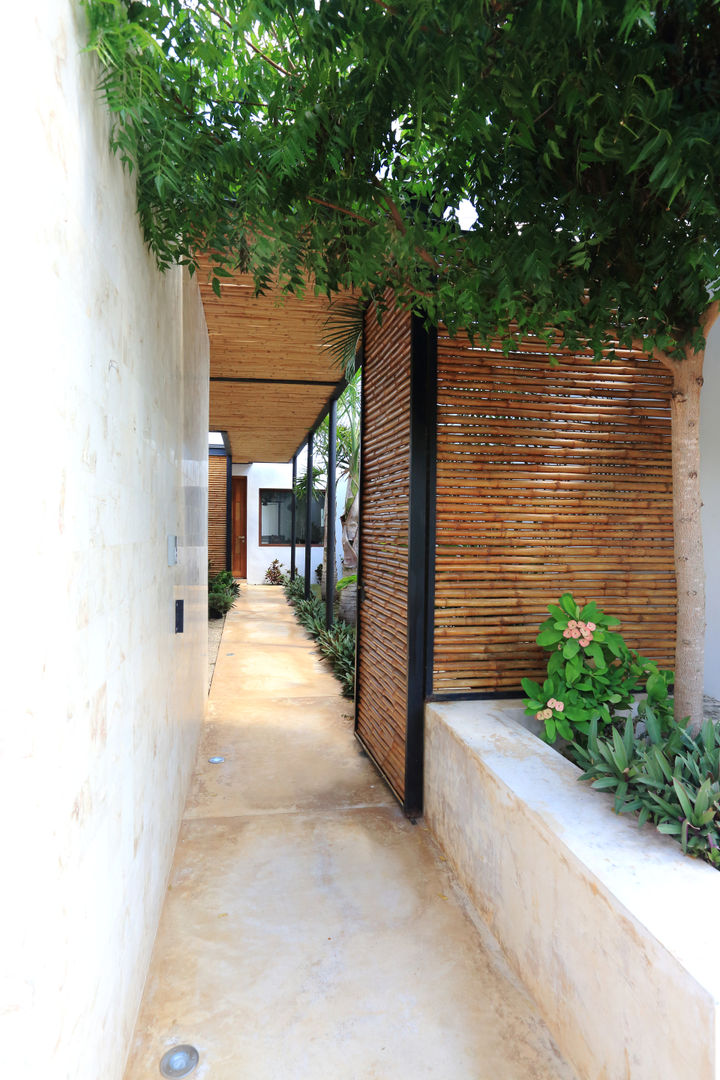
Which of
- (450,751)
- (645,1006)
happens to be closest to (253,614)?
(450,751)

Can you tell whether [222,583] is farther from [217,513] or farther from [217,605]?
[217,513]

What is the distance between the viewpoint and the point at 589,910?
153 centimetres

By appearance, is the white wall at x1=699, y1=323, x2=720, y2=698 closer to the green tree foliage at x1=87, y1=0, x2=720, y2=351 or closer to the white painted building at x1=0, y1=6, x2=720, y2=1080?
→ the green tree foliage at x1=87, y1=0, x2=720, y2=351

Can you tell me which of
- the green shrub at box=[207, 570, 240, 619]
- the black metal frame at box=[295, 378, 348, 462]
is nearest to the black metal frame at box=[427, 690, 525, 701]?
the black metal frame at box=[295, 378, 348, 462]

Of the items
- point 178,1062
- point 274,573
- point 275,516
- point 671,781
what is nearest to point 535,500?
point 671,781

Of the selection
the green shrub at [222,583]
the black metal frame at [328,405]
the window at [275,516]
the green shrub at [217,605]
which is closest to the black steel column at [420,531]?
the black metal frame at [328,405]

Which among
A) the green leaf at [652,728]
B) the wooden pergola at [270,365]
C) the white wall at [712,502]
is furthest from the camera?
the wooden pergola at [270,365]

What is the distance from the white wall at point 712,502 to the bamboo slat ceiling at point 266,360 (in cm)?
218

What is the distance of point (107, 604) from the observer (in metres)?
1.47

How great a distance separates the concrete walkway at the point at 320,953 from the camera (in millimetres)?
1681

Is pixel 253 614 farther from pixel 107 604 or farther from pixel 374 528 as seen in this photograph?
pixel 107 604

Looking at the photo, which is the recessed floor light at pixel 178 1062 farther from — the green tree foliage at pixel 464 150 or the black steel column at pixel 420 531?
the green tree foliage at pixel 464 150

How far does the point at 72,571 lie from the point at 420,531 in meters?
1.95

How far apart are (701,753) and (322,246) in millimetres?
2018
